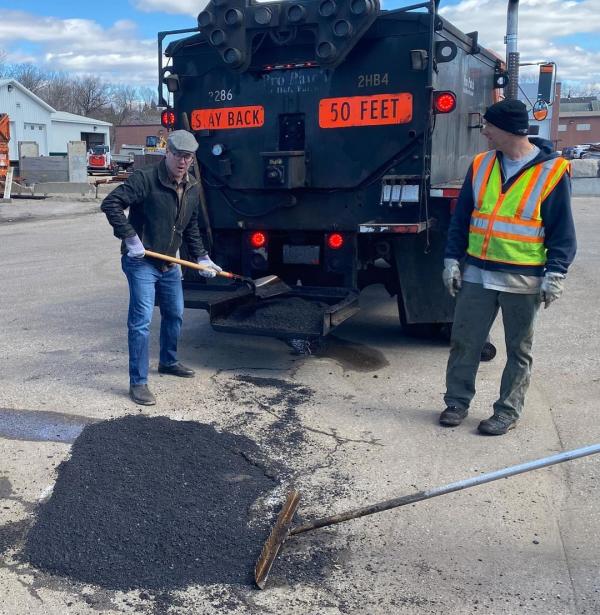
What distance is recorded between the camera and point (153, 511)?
3.62 meters

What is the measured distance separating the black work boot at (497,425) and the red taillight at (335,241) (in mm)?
2135

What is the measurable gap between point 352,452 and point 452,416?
0.85 meters

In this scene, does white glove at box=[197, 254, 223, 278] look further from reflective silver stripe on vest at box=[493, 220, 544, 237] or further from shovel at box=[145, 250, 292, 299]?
reflective silver stripe on vest at box=[493, 220, 544, 237]

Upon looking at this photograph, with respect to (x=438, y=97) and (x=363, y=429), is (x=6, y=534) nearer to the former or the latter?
(x=363, y=429)

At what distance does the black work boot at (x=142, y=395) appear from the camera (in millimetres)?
5160

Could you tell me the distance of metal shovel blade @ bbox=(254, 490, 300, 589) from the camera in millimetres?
3064

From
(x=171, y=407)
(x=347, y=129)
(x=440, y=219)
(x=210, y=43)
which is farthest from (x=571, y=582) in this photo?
(x=210, y=43)

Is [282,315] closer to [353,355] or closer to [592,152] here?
[353,355]

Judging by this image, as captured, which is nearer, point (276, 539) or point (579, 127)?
point (276, 539)

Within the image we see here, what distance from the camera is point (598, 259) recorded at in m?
12.0

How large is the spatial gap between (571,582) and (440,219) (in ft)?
11.4

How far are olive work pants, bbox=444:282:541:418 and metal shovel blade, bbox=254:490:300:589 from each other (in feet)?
5.74

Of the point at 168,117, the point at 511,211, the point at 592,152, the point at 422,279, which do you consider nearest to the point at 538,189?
the point at 511,211

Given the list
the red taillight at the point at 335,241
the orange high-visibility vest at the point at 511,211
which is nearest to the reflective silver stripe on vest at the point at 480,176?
the orange high-visibility vest at the point at 511,211
